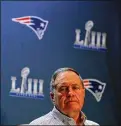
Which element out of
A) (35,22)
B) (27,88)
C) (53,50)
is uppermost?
(35,22)

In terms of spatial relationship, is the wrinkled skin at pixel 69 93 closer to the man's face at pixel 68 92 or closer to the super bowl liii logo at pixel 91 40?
the man's face at pixel 68 92

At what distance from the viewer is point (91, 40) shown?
4.27 ft

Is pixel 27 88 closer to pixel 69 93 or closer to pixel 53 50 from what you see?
pixel 53 50

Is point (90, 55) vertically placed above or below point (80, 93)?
above

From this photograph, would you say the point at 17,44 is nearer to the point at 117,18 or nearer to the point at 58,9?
the point at 58,9

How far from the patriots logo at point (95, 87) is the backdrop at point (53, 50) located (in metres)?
0.01

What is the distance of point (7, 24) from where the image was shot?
131 cm

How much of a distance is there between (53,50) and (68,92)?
43cm

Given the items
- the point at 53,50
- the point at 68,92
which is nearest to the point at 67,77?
the point at 68,92

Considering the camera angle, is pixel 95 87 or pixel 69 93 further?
pixel 95 87

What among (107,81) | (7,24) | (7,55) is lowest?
(107,81)

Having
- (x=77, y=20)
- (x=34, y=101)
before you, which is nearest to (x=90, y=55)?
(x=77, y=20)

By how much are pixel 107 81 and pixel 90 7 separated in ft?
1.27

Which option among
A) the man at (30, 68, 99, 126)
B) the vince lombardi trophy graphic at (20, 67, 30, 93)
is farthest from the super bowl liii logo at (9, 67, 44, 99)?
the man at (30, 68, 99, 126)
